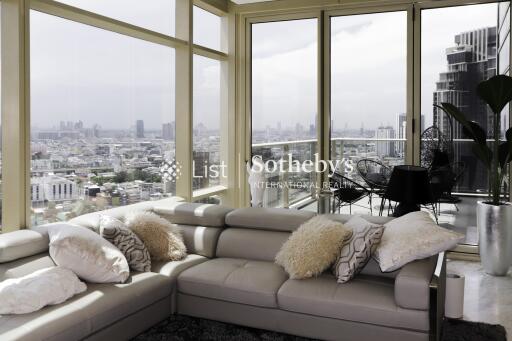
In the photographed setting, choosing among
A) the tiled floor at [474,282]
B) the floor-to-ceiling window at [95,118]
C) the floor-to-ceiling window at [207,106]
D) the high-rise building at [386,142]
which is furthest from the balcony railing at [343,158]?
the floor-to-ceiling window at [95,118]

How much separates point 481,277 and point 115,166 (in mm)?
A: 3625

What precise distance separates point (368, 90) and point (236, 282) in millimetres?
3265

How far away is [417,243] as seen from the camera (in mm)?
2883

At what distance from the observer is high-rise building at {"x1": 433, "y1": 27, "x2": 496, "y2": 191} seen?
16.7 ft

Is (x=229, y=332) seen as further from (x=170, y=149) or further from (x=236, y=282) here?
(x=170, y=149)

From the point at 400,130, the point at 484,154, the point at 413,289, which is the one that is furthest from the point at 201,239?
the point at 484,154

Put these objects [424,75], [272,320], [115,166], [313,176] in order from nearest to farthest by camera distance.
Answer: [272,320] < [115,166] < [424,75] < [313,176]

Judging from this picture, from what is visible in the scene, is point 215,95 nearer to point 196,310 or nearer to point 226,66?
point 226,66

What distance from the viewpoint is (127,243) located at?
10.8ft

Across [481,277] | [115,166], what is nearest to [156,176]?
[115,166]

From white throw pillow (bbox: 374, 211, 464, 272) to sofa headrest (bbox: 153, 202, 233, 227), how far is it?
1.39 metres

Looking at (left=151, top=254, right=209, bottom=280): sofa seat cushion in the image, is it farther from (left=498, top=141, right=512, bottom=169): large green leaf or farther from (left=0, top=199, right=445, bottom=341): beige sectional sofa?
(left=498, top=141, right=512, bottom=169): large green leaf

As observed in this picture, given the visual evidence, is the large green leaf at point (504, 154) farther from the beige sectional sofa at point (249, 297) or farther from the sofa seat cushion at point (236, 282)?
the sofa seat cushion at point (236, 282)

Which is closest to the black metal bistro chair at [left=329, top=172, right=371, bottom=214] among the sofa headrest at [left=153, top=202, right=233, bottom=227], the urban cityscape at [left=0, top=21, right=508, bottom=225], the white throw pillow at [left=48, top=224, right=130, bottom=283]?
the urban cityscape at [left=0, top=21, right=508, bottom=225]
